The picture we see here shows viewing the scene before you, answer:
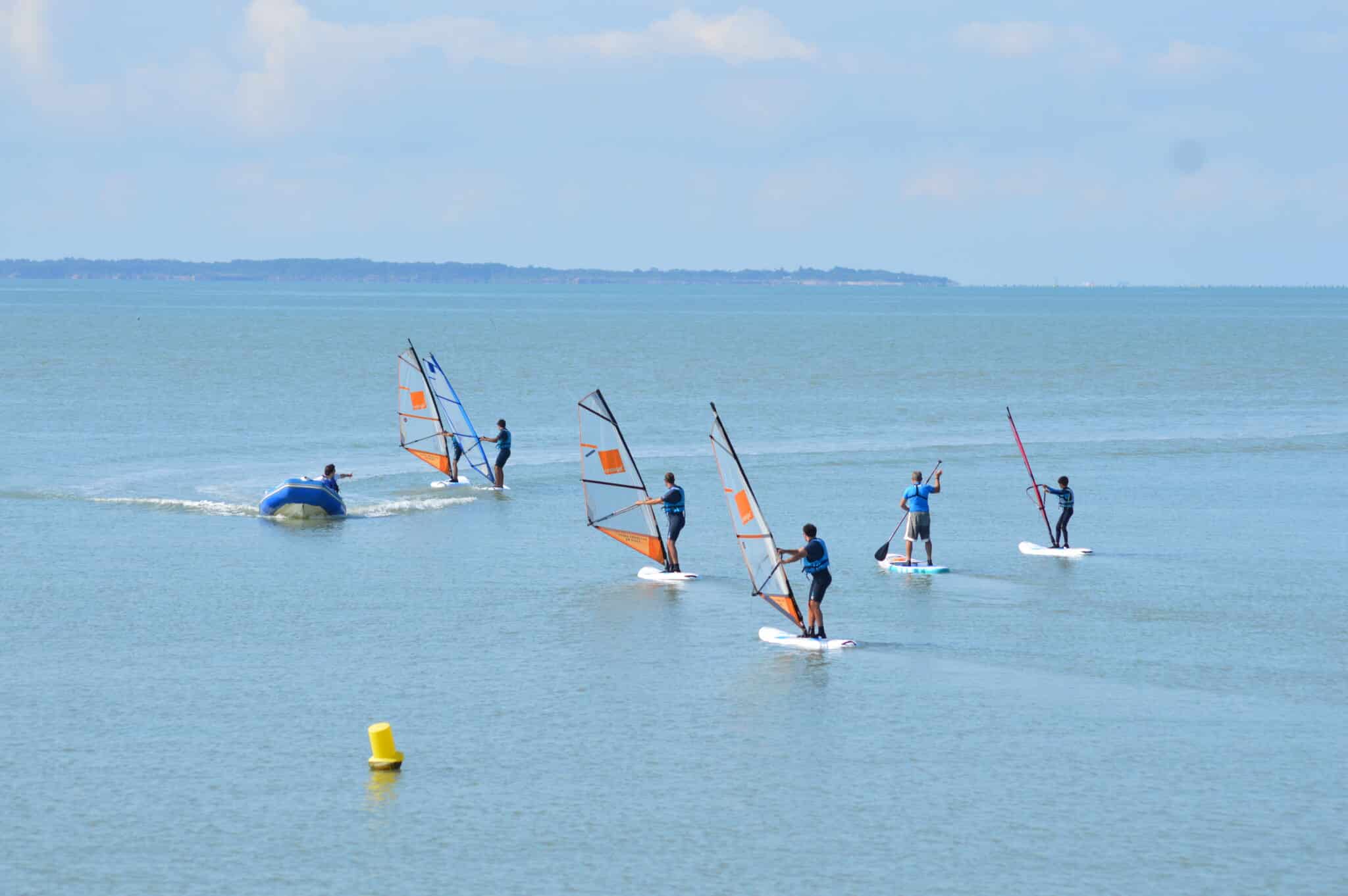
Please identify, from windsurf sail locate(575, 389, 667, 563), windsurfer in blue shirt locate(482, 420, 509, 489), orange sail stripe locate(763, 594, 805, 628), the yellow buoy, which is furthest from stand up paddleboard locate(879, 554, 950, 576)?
windsurfer in blue shirt locate(482, 420, 509, 489)

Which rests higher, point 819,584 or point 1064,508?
point 1064,508

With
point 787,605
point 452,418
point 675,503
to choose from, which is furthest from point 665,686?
point 452,418

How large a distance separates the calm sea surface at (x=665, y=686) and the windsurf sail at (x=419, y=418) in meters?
0.89

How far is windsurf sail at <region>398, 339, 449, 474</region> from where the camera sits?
42375 millimetres

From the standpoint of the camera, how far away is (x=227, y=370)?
8994 cm

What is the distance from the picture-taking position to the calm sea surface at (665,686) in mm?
15609

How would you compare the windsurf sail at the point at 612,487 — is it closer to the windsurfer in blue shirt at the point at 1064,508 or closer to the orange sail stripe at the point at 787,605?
the orange sail stripe at the point at 787,605

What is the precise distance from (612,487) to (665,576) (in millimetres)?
2189

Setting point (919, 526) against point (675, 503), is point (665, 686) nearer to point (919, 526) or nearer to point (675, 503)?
point (675, 503)

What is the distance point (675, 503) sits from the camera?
94.2 feet

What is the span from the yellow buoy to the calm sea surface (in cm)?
22

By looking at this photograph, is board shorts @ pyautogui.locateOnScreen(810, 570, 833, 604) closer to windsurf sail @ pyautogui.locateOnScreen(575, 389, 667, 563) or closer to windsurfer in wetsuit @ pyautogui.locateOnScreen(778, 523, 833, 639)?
windsurfer in wetsuit @ pyautogui.locateOnScreen(778, 523, 833, 639)

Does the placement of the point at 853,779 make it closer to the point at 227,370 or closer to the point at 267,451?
the point at 267,451

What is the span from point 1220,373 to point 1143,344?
129 ft
